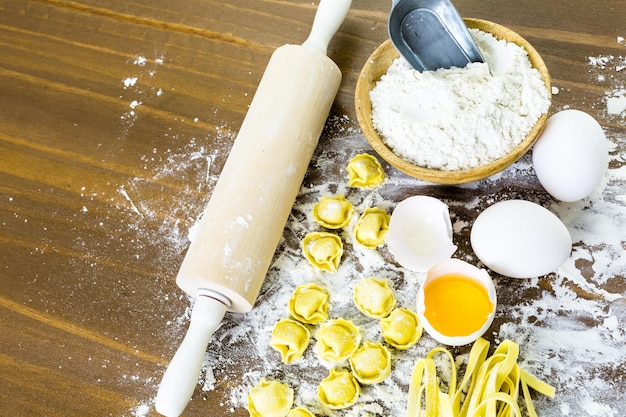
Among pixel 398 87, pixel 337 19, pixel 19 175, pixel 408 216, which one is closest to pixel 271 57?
pixel 337 19

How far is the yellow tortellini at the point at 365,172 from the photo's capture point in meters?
1.02

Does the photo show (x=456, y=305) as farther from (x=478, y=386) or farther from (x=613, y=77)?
(x=613, y=77)

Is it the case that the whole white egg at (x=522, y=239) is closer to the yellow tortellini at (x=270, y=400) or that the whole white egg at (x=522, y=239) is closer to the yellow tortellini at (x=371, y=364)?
the yellow tortellini at (x=371, y=364)

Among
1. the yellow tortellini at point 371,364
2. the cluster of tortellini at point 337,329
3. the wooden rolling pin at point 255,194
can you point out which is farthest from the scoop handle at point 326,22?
the yellow tortellini at point 371,364

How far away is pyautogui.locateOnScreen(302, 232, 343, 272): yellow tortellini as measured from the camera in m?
0.99

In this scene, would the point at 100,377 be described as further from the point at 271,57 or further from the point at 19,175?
the point at 271,57

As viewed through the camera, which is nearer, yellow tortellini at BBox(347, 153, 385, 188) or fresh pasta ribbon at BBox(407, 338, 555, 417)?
fresh pasta ribbon at BBox(407, 338, 555, 417)

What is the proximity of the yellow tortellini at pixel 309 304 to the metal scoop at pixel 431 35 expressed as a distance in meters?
0.39

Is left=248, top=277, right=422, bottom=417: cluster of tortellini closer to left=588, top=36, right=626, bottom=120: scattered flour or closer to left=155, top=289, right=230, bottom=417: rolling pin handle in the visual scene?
left=155, top=289, right=230, bottom=417: rolling pin handle

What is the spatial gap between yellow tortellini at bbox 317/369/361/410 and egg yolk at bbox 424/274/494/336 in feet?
0.49

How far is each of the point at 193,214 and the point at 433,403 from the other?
1.61ft

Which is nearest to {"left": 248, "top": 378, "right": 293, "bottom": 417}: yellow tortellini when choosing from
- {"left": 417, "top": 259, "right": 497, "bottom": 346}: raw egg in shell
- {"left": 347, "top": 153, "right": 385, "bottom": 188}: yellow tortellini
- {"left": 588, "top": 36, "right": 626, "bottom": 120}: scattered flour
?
{"left": 417, "top": 259, "right": 497, "bottom": 346}: raw egg in shell

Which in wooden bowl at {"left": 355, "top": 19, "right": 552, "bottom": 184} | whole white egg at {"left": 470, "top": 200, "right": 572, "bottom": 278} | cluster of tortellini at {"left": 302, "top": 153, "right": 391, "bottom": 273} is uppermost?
wooden bowl at {"left": 355, "top": 19, "right": 552, "bottom": 184}

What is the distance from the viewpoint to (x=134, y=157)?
43.9 inches
